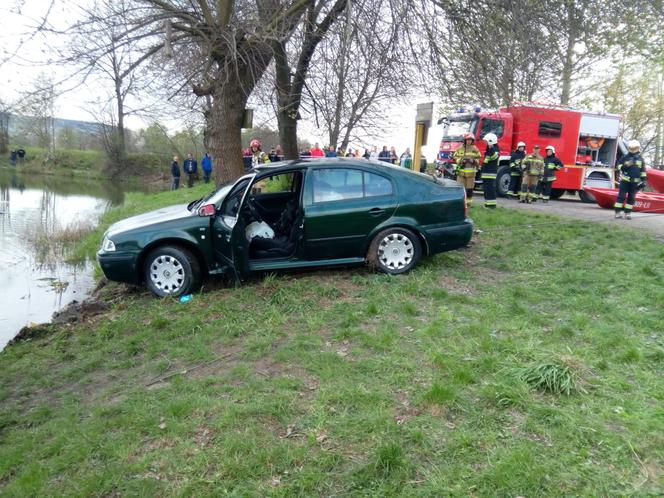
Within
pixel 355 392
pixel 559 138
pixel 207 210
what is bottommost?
pixel 355 392

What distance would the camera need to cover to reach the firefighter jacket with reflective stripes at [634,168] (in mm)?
10805

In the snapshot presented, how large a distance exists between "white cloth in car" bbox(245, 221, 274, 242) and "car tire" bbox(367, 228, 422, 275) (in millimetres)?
1403

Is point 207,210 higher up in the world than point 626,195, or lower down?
lower down

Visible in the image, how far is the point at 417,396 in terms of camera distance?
3.59m

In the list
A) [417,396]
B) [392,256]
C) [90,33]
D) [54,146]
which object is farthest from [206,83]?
[54,146]

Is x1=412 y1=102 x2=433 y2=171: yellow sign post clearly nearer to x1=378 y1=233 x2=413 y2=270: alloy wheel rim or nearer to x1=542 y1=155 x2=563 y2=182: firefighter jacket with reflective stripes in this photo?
x1=378 y1=233 x2=413 y2=270: alloy wheel rim

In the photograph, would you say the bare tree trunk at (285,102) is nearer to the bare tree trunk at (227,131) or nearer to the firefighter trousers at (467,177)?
the bare tree trunk at (227,131)

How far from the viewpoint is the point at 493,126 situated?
Answer: 633 inches

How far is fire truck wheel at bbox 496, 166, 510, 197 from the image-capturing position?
16344 millimetres

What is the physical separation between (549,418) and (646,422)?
54cm

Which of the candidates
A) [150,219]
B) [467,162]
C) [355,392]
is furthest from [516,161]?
[355,392]

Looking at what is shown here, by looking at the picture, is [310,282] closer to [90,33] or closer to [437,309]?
[437,309]

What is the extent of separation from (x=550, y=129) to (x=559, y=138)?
436 millimetres

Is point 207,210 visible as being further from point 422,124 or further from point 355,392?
point 422,124
